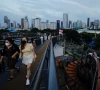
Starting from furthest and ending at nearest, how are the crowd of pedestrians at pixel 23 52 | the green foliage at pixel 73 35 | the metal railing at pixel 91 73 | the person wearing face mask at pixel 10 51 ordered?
1. the green foliage at pixel 73 35
2. the person wearing face mask at pixel 10 51
3. the crowd of pedestrians at pixel 23 52
4. the metal railing at pixel 91 73

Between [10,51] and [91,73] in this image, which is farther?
[91,73]

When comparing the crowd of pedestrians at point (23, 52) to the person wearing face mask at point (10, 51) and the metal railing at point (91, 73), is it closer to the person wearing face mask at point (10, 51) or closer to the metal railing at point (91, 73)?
the person wearing face mask at point (10, 51)

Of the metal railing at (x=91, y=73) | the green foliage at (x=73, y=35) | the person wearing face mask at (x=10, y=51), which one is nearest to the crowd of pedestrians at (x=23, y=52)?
the person wearing face mask at (x=10, y=51)

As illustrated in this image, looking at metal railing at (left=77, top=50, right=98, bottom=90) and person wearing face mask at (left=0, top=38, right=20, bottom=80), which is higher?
person wearing face mask at (left=0, top=38, right=20, bottom=80)

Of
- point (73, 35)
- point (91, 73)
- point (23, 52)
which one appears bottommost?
point (73, 35)

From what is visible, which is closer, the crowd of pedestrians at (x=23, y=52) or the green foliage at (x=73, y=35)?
the crowd of pedestrians at (x=23, y=52)

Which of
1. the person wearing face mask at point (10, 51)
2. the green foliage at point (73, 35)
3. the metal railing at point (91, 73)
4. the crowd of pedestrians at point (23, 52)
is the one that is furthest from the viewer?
the green foliage at point (73, 35)

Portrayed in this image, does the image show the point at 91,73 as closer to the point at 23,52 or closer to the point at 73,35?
the point at 23,52

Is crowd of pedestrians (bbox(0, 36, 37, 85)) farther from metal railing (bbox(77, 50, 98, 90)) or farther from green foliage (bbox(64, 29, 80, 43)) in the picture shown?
green foliage (bbox(64, 29, 80, 43))

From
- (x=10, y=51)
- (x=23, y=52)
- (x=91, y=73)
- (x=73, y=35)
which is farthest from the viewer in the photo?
(x=73, y=35)

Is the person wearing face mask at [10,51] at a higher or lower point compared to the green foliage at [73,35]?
higher

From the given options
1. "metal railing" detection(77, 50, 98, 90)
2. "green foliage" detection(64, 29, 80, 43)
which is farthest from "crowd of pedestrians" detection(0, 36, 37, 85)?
"green foliage" detection(64, 29, 80, 43)

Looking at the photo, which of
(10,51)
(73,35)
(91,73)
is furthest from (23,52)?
(73,35)

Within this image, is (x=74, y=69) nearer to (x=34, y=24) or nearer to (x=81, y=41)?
(x=81, y=41)
